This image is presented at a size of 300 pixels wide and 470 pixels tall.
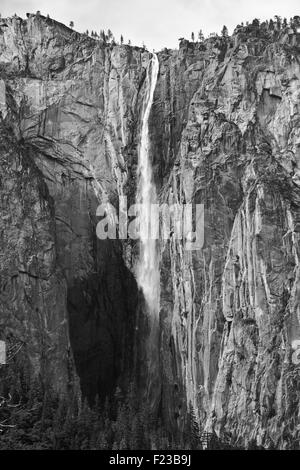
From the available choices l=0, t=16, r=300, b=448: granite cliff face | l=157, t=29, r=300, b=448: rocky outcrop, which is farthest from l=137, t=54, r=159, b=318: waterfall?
l=157, t=29, r=300, b=448: rocky outcrop

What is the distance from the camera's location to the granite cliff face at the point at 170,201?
6184 centimetres

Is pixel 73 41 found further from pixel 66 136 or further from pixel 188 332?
pixel 188 332

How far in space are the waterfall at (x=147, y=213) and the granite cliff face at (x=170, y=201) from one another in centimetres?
45

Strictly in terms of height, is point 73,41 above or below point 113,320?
above

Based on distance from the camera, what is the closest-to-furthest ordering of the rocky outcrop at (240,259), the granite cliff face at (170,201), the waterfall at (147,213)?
the rocky outcrop at (240,259), the granite cliff face at (170,201), the waterfall at (147,213)

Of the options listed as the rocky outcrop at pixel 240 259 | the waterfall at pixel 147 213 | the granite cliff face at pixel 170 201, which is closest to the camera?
the rocky outcrop at pixel 240 259

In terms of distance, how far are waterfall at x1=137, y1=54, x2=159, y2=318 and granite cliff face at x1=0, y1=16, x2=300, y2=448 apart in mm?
448

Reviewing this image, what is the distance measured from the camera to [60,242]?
69062mm

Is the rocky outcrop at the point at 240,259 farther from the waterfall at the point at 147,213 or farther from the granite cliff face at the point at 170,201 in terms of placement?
the waterfall at the point at 147,213

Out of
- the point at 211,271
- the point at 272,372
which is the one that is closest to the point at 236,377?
the point at 272,372

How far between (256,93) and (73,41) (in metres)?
13.7

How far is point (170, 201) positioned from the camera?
67.6 m

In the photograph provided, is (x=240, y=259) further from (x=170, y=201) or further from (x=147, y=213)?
(x=147, y=213)

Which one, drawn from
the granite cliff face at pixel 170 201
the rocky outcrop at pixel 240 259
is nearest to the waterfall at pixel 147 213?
the granite cliff face at pixel 170 201
